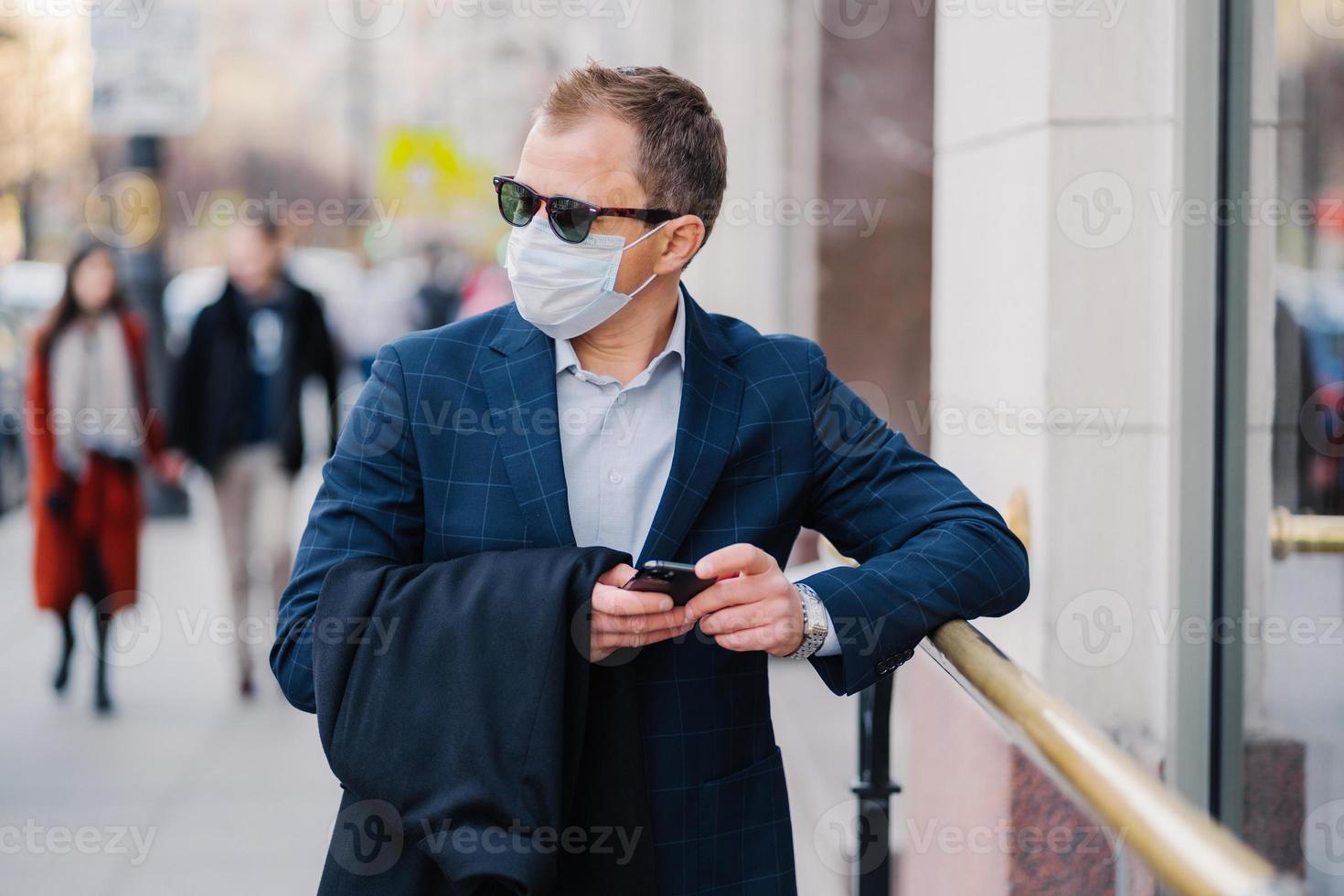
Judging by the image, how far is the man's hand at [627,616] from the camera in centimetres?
192

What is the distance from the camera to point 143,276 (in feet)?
43.7

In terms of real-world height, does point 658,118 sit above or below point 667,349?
above

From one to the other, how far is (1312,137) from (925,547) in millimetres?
1607

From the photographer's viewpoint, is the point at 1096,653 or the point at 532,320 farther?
the point at 1096,653

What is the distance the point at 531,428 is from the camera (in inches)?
86.3

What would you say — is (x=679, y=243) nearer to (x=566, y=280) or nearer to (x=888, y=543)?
(x=566, y=280)

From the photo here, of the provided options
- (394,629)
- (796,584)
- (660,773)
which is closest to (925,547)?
(796,584)

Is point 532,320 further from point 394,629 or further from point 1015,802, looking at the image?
point 1015,802

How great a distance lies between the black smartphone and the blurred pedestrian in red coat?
228 inches

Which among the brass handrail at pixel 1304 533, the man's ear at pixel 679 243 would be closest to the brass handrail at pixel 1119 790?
the man's ear at pixel 679 243

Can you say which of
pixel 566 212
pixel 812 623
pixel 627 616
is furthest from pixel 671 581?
pixel 566 212

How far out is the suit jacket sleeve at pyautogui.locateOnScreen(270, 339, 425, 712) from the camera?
6.88ft

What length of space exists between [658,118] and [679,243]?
21cm

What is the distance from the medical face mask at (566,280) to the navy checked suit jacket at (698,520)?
43 mm
